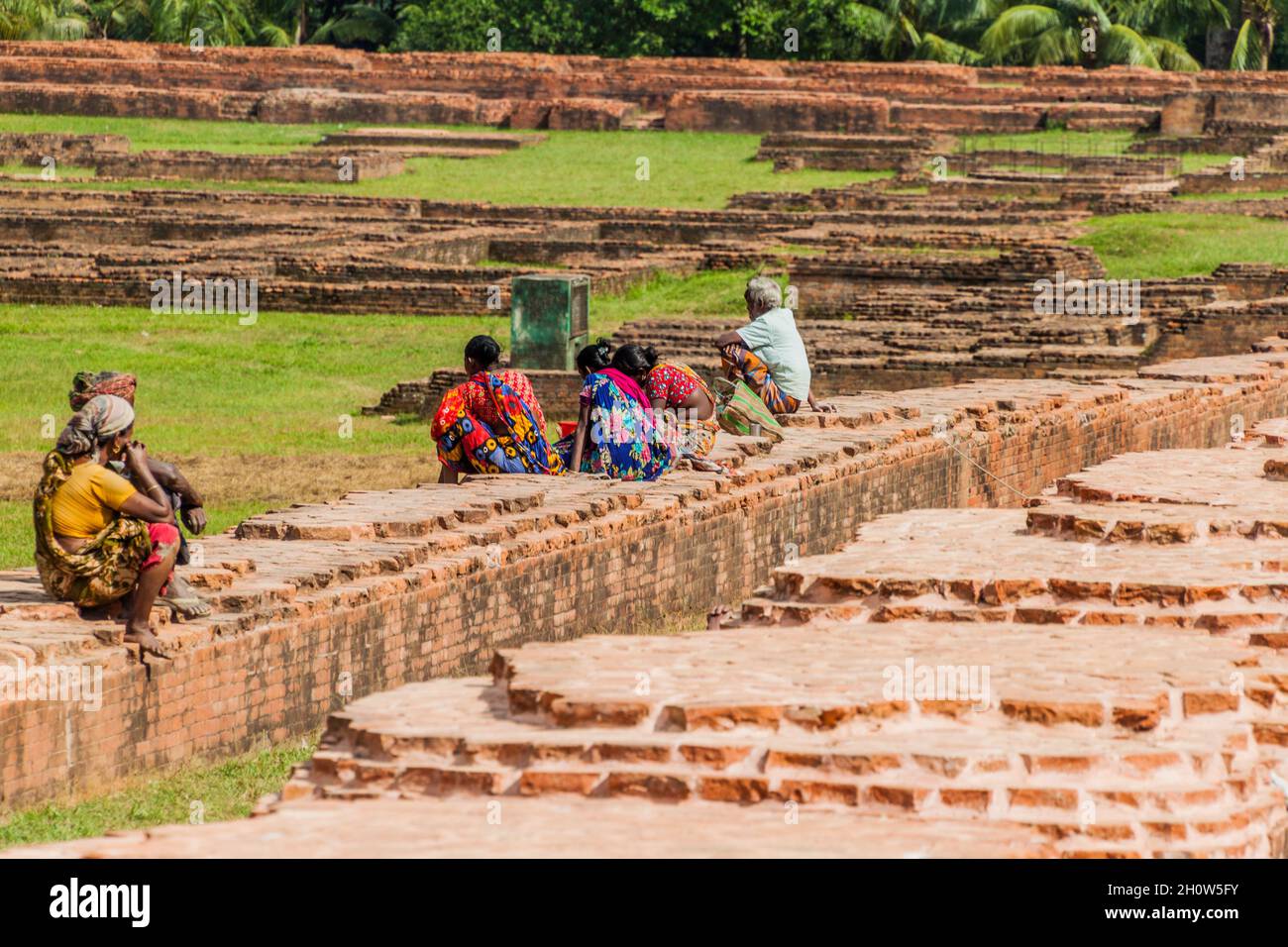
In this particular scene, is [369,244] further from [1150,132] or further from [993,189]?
[1150,132]

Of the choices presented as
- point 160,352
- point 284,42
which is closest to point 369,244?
point 160,352

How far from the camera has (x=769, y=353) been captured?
10664mm

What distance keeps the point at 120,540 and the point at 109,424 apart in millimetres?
323

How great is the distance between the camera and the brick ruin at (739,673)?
4.79 meters

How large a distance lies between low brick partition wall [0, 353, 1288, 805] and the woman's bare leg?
0.05 meters

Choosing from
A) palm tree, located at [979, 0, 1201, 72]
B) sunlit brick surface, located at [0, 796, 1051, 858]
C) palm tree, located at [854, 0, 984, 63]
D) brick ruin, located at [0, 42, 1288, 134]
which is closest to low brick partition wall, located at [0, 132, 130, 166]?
brick ruin, located at [0, 42, 1288, 134]

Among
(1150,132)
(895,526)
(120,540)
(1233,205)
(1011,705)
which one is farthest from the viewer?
(1150,132)

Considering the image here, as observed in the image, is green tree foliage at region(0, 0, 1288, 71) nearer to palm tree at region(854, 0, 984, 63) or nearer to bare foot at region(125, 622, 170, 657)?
palm tree at region(854, 0, 984, 63)

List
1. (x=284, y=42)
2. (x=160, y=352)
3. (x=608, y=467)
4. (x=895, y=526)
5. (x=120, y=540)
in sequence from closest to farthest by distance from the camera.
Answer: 1. (x=120, y=540)
2. (x=895, y=526)
3. (x=608, y=467)
4. (x=160, y=352)
5. (x=284, y=42)

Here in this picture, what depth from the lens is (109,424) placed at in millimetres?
6191

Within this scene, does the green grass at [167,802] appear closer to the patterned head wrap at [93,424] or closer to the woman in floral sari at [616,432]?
the patterned head wrap at [93,424]

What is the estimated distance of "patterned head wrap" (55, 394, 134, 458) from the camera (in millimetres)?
6117

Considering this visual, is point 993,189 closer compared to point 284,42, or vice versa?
point 993,189

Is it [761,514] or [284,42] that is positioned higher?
[284,42]
